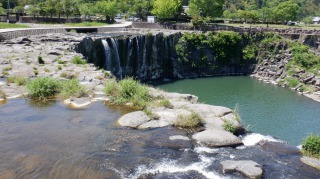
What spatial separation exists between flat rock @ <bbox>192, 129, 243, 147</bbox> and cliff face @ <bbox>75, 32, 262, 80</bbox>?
37.5 metres

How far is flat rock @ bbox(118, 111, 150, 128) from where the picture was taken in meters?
20.7

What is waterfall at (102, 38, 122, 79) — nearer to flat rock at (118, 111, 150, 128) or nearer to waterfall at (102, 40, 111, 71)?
waterfall at (102, 40, 111, 71)

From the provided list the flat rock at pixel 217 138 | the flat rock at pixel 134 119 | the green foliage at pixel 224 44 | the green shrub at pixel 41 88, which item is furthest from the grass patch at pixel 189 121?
the green foliage at pixel 224 44

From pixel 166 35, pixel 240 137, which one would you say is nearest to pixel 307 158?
pixel 240 137

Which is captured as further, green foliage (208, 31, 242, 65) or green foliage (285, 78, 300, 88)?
green foliage (208, 31, 242, 65)

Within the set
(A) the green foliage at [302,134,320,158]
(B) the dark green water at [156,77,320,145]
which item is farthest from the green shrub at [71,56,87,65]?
(A) the green foliage at [302,134,320,158]

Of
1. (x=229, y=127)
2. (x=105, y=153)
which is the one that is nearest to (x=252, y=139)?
(x=229, y=127)

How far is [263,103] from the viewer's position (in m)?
51.3

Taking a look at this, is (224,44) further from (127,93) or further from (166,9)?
(127,93)

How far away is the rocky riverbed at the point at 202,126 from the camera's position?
1605cm

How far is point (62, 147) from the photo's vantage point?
17.5 meters

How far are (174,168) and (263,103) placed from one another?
127 feet

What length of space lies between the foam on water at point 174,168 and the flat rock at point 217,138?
1.93 meters

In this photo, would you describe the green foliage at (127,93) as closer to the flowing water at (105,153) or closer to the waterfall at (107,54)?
the flowing water at (105,153)
